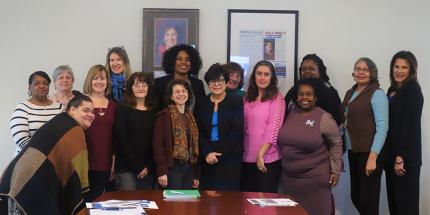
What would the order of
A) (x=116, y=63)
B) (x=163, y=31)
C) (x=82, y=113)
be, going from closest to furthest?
(x=82, y=113)
(x=116, y=63)
(x=163, y=31)

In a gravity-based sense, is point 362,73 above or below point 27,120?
above

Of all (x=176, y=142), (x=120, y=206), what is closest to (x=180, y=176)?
(x=176, y=142)

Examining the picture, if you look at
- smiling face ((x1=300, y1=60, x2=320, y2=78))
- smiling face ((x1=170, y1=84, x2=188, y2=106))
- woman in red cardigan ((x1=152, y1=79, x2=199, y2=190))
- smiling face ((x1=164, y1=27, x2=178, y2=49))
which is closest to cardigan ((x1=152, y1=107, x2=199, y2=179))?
woman in red cardigan ((x1=152, y1=79, x2=199, y2=190))

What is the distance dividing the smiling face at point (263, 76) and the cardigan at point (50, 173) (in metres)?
1.42

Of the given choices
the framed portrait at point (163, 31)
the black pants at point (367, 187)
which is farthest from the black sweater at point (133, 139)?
the black pants at point (367, 187)

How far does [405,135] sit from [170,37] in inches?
83.2

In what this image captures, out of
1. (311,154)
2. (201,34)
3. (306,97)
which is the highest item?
(201,34)

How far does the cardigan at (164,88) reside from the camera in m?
3.35

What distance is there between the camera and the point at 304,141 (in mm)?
3162

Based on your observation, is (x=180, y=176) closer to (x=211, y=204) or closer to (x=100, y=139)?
(x=100, y=139)

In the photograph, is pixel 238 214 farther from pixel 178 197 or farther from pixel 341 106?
pixel 341 106

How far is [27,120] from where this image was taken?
315cm

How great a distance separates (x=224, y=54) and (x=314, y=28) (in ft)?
2.80

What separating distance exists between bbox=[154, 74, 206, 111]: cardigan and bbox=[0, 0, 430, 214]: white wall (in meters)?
0.43
